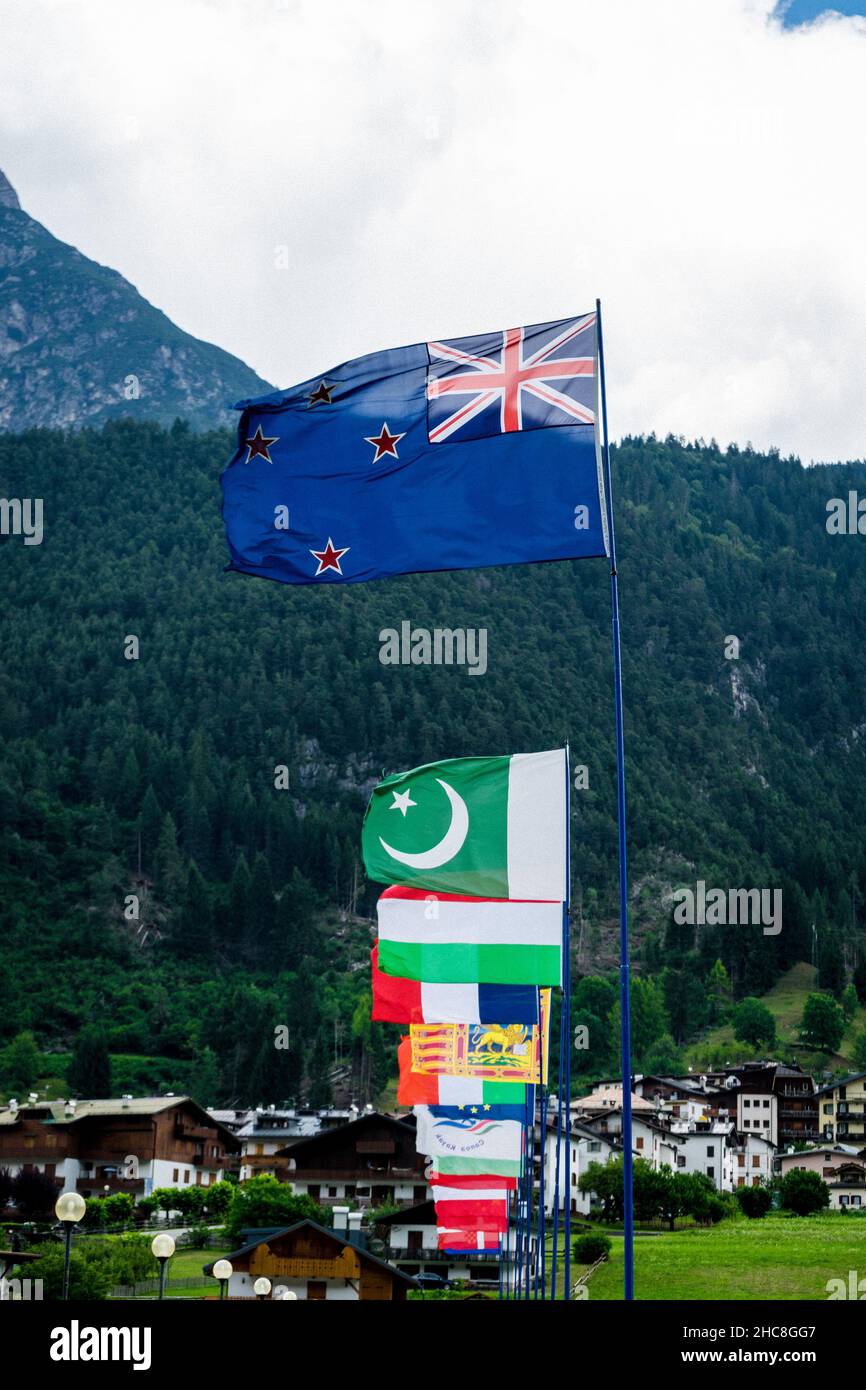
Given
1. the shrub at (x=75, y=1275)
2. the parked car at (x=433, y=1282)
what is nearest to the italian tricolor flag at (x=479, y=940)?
the shrub at (x=75, y=1275)

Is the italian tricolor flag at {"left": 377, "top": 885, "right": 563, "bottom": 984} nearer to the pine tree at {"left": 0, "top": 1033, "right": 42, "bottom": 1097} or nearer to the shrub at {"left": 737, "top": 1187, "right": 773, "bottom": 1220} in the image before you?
the shrub at {"left": 737, "top": 1187, "right": 773, "bottom": 1220}

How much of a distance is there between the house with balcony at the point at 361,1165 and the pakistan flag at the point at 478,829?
96.7 m

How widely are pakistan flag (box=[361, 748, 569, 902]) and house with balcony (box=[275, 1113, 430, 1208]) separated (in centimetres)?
9668

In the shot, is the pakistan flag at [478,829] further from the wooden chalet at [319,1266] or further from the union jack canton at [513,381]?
the wooden chalet at [319,1266]

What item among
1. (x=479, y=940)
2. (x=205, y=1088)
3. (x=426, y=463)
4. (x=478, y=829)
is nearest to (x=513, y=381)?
(x=426, y=463)

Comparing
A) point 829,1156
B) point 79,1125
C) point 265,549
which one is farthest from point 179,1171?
point 265,549

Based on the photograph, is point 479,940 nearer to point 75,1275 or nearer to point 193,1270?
point 75,1275

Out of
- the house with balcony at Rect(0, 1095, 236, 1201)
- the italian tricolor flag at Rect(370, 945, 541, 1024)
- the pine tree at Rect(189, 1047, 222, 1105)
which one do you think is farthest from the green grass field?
the pine tree at Rect(189, 1047, 222, 1105)

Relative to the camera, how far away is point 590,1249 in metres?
83.2

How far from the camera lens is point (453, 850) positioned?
23.6 meters

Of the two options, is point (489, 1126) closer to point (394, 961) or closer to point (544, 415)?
point (394, 961)

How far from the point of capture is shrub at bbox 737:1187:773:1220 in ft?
368

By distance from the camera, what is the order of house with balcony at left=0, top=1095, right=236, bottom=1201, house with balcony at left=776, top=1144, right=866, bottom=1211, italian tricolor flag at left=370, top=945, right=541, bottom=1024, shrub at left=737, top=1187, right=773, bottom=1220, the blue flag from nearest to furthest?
the blue flag → italian tricolor flag at left=370, top=945, right=541, bottom=1024 → shrub at left=737, top=1187, right=773, bottom=1220 → house with balcony at left=776, top=1144, right=866, bottom=1211 → house with balcony at left=0, top=1095, right=236, bottom=1201

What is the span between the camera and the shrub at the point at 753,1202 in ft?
368
